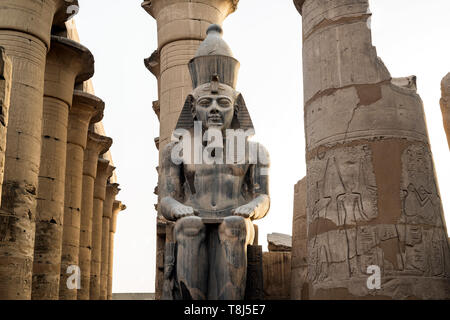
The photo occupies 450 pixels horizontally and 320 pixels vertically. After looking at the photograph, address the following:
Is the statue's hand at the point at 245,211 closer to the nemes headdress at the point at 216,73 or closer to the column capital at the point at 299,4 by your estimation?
the nemes headdress at the point at 216,73

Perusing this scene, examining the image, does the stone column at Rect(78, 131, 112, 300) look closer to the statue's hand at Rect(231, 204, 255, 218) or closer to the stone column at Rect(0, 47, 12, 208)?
the stone column at Rect(0, 47, 12, 208)

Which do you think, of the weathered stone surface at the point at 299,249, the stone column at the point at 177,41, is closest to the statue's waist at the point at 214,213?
the weathered stone surface at the point at 299,249

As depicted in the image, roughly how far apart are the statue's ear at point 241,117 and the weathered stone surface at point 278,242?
4199mm

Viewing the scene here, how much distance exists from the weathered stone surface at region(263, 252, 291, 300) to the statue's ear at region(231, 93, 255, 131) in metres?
2.89

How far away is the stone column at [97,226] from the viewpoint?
21.3 meters

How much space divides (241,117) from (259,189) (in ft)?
2.64

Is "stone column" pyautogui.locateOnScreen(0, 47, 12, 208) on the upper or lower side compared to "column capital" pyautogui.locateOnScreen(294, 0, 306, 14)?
lower

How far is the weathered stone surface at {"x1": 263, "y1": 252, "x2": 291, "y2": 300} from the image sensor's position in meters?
8.18

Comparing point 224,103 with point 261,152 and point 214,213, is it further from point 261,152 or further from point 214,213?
point 214,213

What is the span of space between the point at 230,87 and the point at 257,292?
2158 mm

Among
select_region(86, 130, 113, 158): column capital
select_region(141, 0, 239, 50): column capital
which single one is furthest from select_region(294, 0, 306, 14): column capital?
select_region(86, 130, 113, 158): column capital
